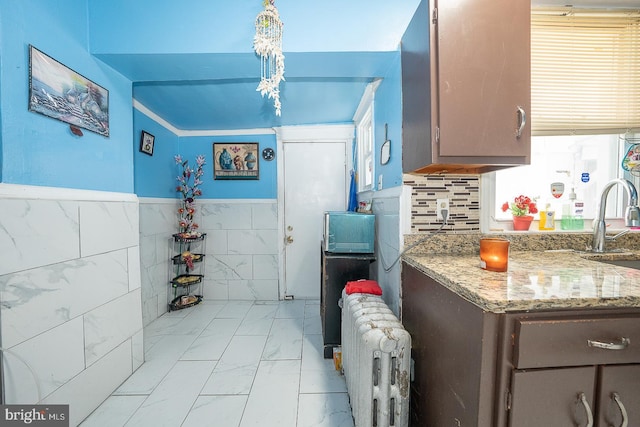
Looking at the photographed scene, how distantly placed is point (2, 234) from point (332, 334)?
75.1 inches

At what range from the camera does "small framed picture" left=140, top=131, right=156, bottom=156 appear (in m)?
2.62

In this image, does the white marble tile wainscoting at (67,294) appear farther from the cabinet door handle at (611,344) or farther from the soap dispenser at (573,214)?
the soap dispenser at (573,214)

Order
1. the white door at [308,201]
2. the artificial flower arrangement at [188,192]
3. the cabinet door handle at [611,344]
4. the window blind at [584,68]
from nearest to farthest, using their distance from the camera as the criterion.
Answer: the cabinet door handle at [611,344]
the window blind at [584,68]
the artificial flower arrangement at [188,192]
the white door at [308,201]

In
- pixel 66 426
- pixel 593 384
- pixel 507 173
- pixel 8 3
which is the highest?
pixel 8 3

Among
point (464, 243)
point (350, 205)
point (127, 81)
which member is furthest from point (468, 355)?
point (127, 81)

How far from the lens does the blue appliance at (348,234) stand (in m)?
1.92

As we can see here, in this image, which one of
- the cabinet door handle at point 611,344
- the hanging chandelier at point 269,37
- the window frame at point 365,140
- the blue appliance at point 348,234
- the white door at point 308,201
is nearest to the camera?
the cabinet door handle at point 611,344

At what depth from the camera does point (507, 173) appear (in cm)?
164

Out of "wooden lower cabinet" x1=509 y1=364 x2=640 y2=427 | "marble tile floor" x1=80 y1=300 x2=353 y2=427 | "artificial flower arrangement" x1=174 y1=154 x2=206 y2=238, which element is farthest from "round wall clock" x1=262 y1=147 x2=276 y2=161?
"wooden lower cabinet" x1=509 y1=364 x2=640 y2=427

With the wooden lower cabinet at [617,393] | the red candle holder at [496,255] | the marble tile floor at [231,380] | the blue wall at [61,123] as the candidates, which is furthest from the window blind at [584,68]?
the marble tile floor at [231,380]

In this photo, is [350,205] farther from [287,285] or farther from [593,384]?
[593,384]

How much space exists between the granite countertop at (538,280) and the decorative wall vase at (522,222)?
17 centimetres

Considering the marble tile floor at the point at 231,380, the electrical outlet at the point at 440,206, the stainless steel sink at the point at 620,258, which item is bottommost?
the marble tile floor at the point at 231,380

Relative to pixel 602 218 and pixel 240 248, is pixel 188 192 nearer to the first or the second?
pixel 240 248
